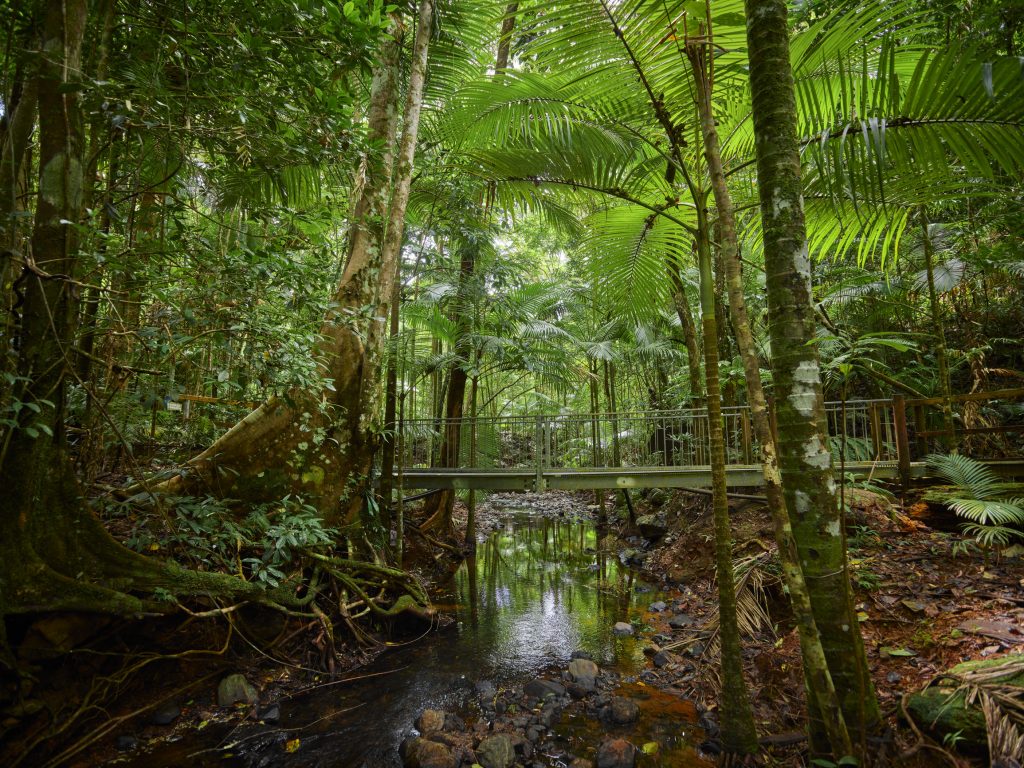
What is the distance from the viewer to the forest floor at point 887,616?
299cm

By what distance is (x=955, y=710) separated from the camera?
2.33 meters

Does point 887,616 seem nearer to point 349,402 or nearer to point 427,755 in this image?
point 427,755

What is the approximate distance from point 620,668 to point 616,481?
2658 millimetres

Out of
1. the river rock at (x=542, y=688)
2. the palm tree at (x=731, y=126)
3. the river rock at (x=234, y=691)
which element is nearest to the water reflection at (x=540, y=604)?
the river rock at (x=542, y=688)

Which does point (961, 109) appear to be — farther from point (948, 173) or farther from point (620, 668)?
point (620, 668)

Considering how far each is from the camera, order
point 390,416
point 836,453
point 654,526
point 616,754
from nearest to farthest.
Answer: point 616,754
point 390,416
point 836,453
point 654,526

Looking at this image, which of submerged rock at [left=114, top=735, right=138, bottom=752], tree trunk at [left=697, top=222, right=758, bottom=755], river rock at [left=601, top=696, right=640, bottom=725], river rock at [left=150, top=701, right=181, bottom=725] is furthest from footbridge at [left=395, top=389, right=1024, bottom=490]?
tree trunk at [left=697, top=222, right=758, bottom=755]

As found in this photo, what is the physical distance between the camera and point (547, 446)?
24.7ft

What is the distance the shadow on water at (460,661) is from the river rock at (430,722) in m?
0.09

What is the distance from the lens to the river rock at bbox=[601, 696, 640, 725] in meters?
3.68

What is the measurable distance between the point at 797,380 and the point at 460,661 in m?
4.25

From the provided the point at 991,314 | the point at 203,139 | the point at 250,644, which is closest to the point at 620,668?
the point at 250,644

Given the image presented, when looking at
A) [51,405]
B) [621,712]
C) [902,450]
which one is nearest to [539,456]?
[621,712]

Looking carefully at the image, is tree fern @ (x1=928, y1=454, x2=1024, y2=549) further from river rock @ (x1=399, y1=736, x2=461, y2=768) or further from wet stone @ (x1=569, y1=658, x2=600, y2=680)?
river rock @ (x1=399, y1=736, x2=461, y2=768)
